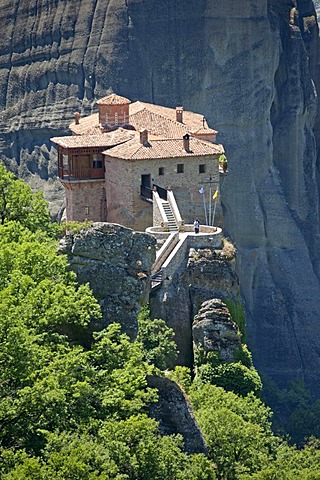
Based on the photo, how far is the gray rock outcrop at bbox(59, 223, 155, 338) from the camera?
162 feet

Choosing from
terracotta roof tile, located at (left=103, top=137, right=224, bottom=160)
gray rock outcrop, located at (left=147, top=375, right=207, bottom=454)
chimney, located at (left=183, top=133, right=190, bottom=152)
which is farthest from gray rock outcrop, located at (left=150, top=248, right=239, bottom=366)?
gray rock outcrop, located at (left=147, top=375, right=207, bottom=454)

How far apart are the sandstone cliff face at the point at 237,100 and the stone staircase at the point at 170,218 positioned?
113ft

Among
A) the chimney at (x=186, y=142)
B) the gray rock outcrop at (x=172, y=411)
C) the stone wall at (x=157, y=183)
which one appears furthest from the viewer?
the chimney at (x=186, y=142)

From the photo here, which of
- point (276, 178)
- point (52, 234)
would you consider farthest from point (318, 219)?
point (52, 234)

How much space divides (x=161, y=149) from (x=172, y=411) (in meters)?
32.8

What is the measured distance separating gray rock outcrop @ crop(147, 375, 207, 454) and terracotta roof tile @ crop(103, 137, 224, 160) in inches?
1237

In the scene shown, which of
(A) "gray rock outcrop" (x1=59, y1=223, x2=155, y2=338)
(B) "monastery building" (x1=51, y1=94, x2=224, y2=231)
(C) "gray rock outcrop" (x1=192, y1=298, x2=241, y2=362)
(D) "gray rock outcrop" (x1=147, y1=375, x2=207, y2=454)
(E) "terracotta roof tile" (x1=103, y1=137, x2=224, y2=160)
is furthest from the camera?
(B) "monastery building" (x1=51, y1=94, x2=224, y2=231)

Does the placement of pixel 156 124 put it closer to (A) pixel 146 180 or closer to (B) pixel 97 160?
(B) pixel 97 160

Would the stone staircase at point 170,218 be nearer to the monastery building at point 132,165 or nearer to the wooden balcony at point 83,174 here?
the monastery building at point 132,165

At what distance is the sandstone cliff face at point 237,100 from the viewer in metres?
113

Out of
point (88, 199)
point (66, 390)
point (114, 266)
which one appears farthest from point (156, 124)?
point (66, 390)

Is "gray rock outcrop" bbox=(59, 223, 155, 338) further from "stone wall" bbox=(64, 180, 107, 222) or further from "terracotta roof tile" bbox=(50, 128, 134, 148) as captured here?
"stone wall" bbox=(64, 180, 107, 222)

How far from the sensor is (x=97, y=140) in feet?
269

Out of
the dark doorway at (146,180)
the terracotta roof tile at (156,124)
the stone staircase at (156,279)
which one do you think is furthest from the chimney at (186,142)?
the stone staircase at (156,279)
